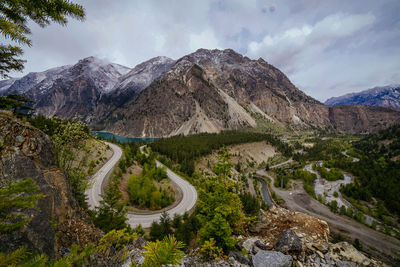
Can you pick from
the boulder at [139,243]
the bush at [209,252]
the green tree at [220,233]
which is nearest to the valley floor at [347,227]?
the green tree at [220,233]

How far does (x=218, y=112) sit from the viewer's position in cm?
17475

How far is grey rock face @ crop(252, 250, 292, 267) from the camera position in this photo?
5.94 metres

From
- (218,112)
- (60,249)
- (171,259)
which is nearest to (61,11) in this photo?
(171,259)

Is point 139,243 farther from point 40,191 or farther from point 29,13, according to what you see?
point 29,13

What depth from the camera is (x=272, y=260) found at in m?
6.17

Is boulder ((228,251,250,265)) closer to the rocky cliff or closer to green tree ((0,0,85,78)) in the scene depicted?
the rocky cliff

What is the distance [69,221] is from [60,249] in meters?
1.68

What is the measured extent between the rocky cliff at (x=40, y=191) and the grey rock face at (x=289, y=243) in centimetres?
822

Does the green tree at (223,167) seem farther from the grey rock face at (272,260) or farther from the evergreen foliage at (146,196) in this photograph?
the evergreen foliage at (146,196)

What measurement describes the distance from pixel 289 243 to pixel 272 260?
1.39 m

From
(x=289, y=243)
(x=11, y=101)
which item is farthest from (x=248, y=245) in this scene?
(x=11, y=101)

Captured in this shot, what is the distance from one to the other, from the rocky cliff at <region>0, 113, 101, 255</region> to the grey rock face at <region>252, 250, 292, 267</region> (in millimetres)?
6903

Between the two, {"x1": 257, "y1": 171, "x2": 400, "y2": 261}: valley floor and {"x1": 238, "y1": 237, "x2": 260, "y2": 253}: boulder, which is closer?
{"x1": 238, "y1": 237, "x2": 260, "y2": 253}: boulder

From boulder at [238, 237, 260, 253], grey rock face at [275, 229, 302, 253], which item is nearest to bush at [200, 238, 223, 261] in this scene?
boulder at [238, 237, 260, 253]
